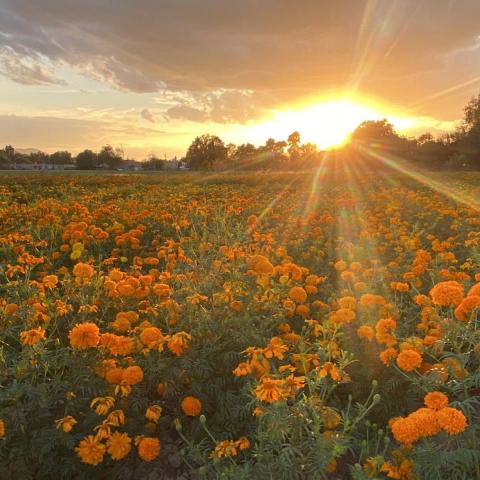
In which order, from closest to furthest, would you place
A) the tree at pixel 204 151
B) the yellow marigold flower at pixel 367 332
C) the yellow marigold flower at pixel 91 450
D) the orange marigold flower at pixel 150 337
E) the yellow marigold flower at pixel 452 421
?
the yellow marigold flower at pixel 452 421 < the yellow marigold flower at pixel 91 450 < the orange marigold flower at pixel 150 337 < the yellow marigold flower at pixel 367 332 < the tree at pixel 204 151

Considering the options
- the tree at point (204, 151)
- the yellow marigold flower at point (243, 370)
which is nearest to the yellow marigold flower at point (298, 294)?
the yellow marigold flower at point (243, 370)

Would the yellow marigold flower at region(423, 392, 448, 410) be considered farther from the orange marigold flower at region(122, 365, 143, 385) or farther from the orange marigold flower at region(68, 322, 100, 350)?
the orange marigold flower at region(68, 322, 100, 350)

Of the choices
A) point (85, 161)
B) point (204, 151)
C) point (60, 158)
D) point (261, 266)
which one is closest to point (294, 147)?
point (204, 151)

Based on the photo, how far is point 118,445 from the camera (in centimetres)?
280

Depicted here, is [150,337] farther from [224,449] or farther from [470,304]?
[470,304]

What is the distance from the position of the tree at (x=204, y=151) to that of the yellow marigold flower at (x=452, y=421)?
91.1 m

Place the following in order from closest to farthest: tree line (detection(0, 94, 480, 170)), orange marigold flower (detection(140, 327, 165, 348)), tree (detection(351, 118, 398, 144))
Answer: orange marigold flower (detection(140, 327, 165, 348))
tree line (detection(0, 94, 480, 170))
tree (detection(351, 118, 398, 144))

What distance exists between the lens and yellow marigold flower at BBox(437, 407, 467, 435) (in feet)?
6.97

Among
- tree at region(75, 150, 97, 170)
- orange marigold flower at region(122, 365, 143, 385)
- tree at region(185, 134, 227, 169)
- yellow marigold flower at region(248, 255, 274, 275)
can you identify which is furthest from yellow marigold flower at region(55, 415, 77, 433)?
tree at region(75, 150, 97, 170)

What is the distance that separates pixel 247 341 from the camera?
11.7 ft

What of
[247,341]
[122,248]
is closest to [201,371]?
[247,341]

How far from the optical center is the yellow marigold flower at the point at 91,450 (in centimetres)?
272

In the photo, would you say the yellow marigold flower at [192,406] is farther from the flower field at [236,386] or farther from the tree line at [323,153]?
the tree line at [323,153]

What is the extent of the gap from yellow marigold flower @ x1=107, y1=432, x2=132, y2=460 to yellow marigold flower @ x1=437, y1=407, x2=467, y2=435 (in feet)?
5.46
